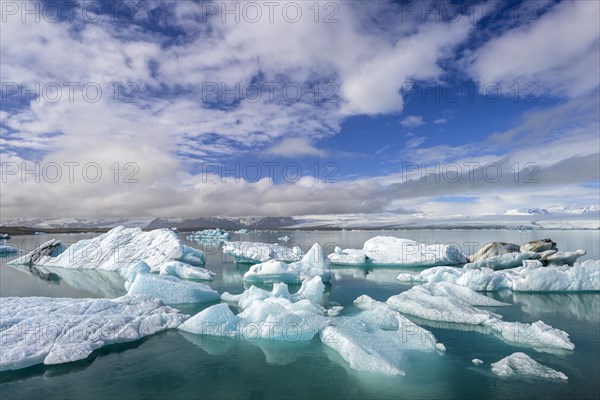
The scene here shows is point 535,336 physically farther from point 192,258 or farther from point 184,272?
point 192,258

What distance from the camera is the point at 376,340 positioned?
25.9 feet

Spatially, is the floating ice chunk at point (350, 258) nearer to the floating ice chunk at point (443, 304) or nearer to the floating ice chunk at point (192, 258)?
the floating ice chunk at point (192, 258)

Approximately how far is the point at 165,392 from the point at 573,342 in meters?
9.73

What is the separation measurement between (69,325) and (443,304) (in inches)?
417

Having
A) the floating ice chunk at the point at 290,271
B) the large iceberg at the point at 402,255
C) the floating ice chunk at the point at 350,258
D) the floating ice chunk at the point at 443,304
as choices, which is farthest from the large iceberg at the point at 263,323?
the large iceberg at the point at 402,255

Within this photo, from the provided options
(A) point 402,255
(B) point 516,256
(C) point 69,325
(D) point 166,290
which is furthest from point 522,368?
(B) point 516,256

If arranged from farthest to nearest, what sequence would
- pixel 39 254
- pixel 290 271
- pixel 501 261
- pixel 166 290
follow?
pixel 39 254
pixel 501 261
pixel 290 271
pixel 166 290

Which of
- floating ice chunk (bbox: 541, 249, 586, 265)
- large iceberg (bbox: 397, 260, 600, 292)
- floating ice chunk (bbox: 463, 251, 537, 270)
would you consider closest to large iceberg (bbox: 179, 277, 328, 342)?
large iceberg (bbox: 397, 260, 600, 292)

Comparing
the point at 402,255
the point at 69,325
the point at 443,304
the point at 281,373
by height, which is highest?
the point at 69,325

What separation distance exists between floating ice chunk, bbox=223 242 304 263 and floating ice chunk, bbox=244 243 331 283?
21.8 ft

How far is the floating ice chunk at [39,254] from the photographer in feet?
82.8

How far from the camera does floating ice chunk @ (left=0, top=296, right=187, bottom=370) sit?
7.15 metres

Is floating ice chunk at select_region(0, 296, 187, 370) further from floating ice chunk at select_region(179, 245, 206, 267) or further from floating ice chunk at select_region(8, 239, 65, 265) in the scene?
floating ice chunk at select_region(8, 239, 65, 265)

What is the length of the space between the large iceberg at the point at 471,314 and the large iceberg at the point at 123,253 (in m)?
14.7
